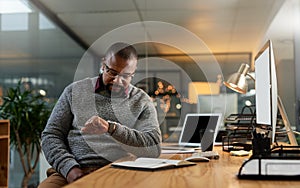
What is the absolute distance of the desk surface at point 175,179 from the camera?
108 centimetres

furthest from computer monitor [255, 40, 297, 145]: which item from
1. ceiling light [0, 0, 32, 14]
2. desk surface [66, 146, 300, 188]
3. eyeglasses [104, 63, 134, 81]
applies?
ceiling light [0, 0, 32, 14]

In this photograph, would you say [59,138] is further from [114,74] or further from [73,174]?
[114,74]

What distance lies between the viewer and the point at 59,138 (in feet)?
6.88

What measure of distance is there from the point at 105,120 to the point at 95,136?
102 mm

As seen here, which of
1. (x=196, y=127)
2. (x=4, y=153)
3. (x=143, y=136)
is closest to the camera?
(x=143, y=136)

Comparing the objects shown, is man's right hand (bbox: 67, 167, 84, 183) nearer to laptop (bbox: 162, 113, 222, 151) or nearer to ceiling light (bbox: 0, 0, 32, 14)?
laptop (bbox: 162, 113, 222, 151)

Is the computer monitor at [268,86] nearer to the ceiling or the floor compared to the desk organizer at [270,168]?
nearer to the ceiling

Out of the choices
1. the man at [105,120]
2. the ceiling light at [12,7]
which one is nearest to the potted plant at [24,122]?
the ceiling light at [12,7]

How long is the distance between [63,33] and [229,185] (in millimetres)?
4416

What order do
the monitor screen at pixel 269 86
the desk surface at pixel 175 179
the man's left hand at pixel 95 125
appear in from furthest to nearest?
the man's left hand at pixel 95 125, the monitor screen at pixel 269 86, the desk surface at pixel 175 179

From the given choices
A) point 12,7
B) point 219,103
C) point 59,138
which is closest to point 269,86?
point 59,138

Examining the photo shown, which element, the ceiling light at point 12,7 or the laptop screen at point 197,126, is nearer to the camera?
the laptop screen at point 197,126

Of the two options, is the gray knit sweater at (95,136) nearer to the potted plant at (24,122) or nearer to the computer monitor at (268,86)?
the computer monitor at (268,86)

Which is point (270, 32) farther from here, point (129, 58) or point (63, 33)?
point (129, 58)
